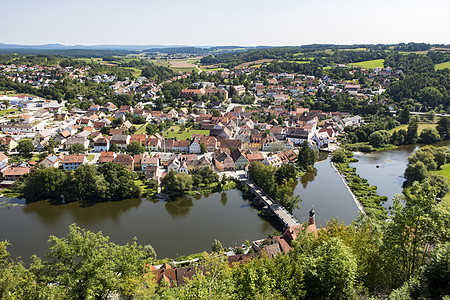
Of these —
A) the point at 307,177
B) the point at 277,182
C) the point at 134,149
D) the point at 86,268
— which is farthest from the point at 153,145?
the point at 86,268

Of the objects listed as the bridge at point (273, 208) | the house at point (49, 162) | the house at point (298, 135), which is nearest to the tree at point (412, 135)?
the house at point (298, 135)

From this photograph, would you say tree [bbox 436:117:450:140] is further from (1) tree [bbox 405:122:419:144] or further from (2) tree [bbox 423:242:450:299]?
(2) tree [bbox 423:242:450:299]

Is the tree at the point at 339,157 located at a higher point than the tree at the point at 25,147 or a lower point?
lower

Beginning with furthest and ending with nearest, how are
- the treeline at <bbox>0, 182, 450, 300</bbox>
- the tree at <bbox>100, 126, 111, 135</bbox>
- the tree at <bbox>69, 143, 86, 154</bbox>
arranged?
1. the tree at <bbox>100, 126, 111, 135</bbox>
2. the tree at <bbox>69, 143, 86, 154</bbox>
3. the treeline at <bbox>0, 182, 450, 300</bbox>

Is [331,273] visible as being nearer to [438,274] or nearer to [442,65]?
[438,274]

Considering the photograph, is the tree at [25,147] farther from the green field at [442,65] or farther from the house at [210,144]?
the green field at [442,65]

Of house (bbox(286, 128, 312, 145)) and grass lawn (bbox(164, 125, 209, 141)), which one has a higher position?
house (bbox(286, 128, 312, 145))

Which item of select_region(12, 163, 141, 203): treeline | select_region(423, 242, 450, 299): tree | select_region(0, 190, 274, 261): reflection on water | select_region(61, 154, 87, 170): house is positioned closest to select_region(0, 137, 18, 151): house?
select_region(61, 154, 87, 170): house
